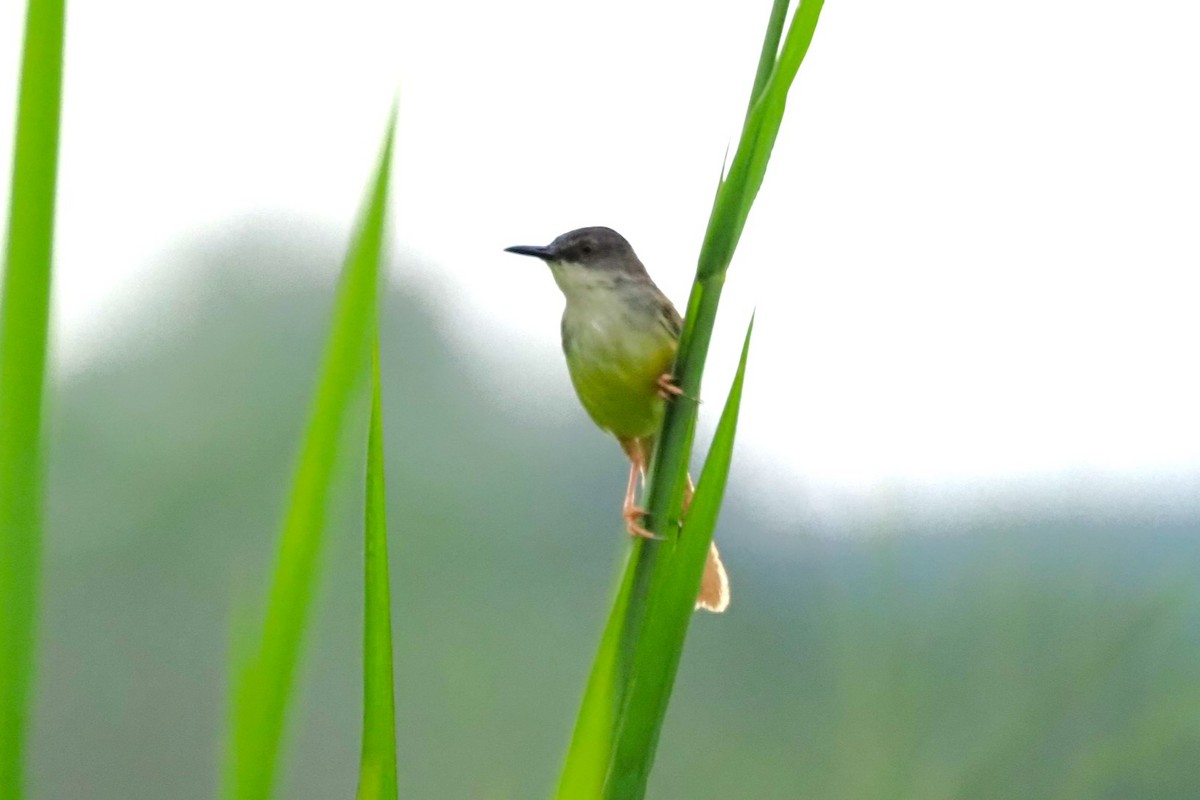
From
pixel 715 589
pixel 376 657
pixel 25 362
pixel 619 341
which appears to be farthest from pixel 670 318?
pixel 25 362

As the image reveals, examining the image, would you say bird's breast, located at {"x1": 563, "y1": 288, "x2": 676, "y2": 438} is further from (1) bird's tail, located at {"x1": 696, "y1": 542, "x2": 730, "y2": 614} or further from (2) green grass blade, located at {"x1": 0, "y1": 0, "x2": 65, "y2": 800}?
(2) green grass blade, located at {"x1": 0, "y1": 0, "x2": 65, "y2": 800}

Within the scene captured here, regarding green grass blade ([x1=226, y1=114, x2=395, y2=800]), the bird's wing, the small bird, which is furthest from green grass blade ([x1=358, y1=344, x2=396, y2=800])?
the bird's wing

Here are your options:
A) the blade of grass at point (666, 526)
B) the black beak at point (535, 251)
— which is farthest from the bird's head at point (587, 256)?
the blade of grass at point (666, 526)

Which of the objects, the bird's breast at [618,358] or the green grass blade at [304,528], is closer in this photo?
the green grass blade at [304,528]

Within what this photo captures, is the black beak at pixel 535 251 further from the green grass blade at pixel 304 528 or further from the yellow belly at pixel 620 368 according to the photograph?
the green grass blade at pixel 304 528

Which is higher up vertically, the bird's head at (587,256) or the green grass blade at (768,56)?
the green grass blade at (768,56)

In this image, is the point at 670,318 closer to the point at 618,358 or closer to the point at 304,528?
the point at 618,358
